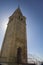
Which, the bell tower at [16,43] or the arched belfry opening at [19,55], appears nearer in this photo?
the arched belfry opening at [19,55]

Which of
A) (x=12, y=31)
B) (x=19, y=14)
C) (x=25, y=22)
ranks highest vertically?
→ (x=19, y=14)

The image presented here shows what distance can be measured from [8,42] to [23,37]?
2645 millimetres

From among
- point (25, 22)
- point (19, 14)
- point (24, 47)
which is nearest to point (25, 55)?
point (24, 47)

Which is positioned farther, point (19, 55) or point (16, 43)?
point (16, 43)

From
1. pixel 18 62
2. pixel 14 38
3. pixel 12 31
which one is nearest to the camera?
pixel 18 62

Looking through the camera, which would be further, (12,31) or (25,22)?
(25,22)

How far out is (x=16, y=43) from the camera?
1655 centimetres

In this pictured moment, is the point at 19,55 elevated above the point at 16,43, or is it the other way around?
the point at 16,43

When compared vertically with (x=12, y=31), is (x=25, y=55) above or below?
below

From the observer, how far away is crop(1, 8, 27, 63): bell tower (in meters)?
15.8

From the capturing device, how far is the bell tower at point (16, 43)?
1584cm

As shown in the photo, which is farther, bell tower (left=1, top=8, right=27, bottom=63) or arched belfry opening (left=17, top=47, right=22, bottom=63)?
bell tower (left=1, top=8, right=27, bottom=63)

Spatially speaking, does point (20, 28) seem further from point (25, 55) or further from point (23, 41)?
point (25, 55)

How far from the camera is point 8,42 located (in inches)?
689
